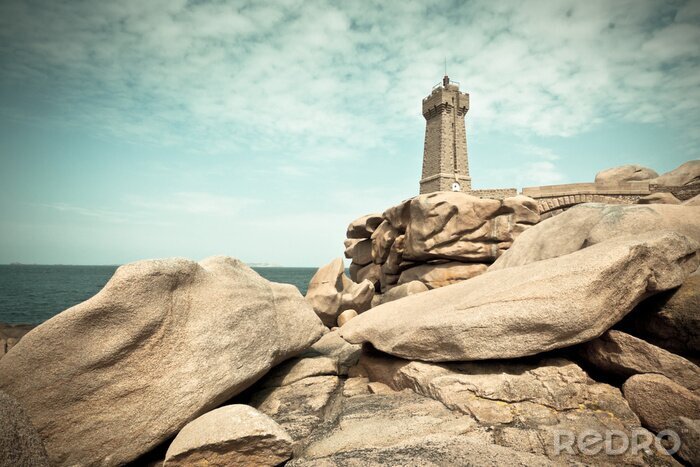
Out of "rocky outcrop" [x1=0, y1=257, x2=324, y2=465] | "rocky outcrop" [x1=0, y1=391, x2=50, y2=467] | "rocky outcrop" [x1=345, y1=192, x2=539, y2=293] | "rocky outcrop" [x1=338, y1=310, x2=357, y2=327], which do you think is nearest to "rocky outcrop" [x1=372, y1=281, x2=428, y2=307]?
"rocky outcrop" [x1=345, y1=192, x2=539, y2=293]

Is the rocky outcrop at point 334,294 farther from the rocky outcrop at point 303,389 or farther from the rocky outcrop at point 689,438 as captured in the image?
the rocky outcrop at point 689,438

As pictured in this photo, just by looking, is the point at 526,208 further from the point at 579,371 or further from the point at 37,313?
the point at 37,313

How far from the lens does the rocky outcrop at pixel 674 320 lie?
Result: 4.07 m

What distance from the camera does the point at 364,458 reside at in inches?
129

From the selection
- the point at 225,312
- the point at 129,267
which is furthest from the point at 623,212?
the point at 129,267

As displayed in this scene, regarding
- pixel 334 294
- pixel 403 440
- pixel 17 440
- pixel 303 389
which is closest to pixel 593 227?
pixel 403 440

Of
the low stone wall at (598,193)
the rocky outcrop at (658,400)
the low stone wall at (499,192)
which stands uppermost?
the low stone wall at (499,192)

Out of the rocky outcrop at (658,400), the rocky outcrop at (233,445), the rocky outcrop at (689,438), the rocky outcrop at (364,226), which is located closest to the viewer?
the rocky outcrop at (689,438)

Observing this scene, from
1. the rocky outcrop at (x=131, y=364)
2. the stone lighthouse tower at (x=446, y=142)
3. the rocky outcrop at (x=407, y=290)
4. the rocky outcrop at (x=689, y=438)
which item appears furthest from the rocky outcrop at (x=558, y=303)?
the stone lighthouse tower at (x=446, y=142)

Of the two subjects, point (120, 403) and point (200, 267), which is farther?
point (200, 267)

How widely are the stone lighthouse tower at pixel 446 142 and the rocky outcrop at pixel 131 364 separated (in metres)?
39.5

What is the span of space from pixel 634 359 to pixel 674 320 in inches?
33.2

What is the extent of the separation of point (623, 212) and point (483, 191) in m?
18.9

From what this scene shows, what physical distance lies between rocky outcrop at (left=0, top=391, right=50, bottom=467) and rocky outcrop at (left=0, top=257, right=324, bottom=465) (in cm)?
76
